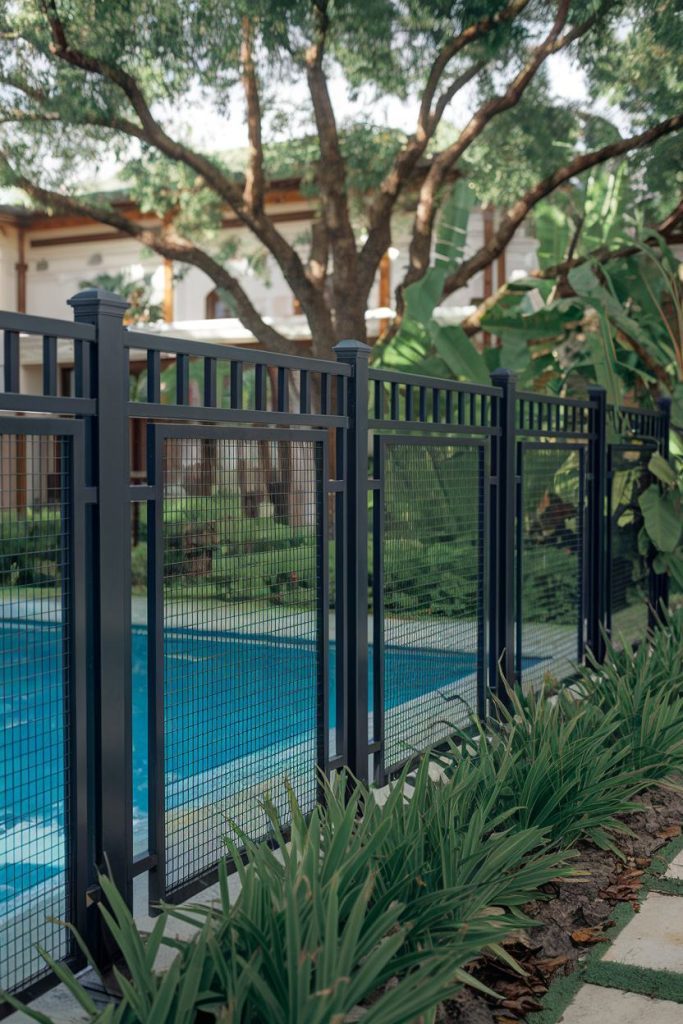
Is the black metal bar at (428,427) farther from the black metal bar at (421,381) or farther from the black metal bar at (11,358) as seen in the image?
the black metal bar at (11,358)

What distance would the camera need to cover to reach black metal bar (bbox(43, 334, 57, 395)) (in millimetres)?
2977

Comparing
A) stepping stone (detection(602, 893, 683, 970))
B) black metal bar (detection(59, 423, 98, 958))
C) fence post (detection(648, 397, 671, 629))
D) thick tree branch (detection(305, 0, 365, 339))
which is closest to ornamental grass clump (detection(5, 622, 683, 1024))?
black metal bar (detection(59, 423, 98, 958))

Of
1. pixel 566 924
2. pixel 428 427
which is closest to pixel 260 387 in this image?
pixel 428 427

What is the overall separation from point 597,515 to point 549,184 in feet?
21.4

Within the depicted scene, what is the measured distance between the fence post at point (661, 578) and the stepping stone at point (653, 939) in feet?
15.4

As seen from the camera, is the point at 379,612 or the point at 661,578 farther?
the point at 661,578

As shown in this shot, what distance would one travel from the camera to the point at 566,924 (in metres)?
3.60

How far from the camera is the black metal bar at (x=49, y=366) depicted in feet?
9.77

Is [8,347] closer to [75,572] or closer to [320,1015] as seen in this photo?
[75,572]

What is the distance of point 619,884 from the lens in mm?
4012

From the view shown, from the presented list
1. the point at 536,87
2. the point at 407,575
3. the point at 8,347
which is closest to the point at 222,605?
the point at 8,347

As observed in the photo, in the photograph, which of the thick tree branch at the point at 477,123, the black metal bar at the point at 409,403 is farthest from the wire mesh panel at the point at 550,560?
the thick tree branch at the point at 477,123

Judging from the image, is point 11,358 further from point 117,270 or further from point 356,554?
point 117,270

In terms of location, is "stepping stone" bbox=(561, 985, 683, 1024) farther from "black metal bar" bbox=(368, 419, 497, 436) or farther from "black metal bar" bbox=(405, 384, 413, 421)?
"black metal bar" bbox=(405, 384, 413, 421)
